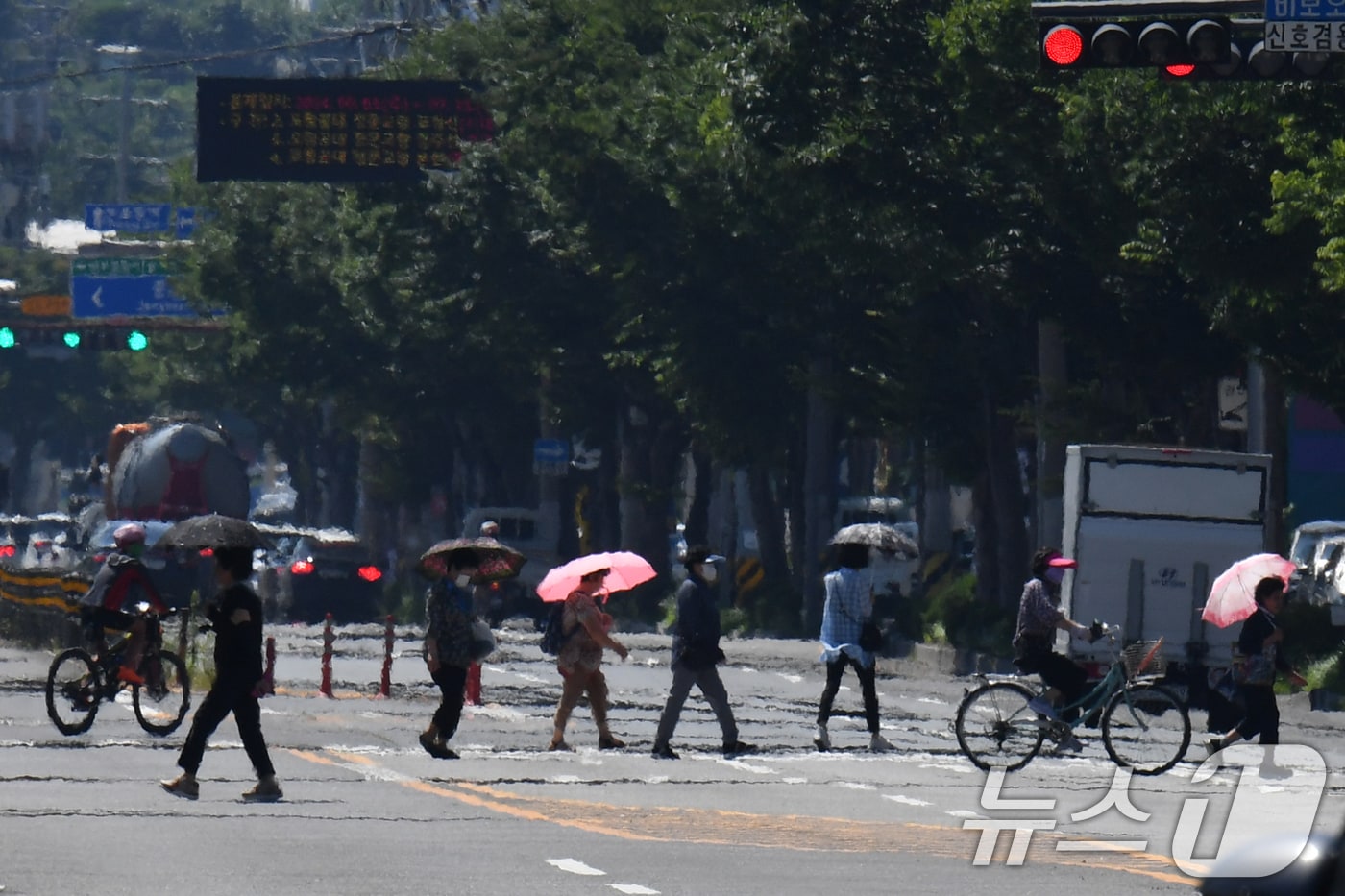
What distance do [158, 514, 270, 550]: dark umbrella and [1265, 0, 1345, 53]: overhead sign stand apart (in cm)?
742

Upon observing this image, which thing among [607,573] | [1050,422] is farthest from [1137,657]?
[1050,422]

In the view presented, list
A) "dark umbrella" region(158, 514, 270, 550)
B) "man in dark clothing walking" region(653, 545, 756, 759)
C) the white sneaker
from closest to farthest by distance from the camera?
the white sneaker, "dark umbrella" region(158, 514, 270, 550), "man in dark clothing walking" region(653, 545, 756, 759)

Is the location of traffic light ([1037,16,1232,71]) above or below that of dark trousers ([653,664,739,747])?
above

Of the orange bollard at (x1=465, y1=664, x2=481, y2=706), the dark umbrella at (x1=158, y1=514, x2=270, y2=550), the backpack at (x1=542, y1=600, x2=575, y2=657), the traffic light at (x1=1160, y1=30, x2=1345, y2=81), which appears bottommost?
the orange bollard at (x1=465, y1=664, x2=481, y2=706)

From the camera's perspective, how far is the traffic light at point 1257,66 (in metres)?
16.3

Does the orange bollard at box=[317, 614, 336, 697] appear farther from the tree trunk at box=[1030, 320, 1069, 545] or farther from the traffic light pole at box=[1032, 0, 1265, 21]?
the traffic light pole at box=[1032, 0, 1265, 21]

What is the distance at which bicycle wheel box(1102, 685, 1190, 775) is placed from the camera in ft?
66.3

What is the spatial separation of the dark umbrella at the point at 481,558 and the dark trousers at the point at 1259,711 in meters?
5.61

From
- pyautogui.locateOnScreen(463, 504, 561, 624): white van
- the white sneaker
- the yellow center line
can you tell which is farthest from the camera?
pyautogui.locateOnScreen(463, 504, 561, 624): white van

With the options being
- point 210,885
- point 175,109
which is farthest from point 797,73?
point 175,109

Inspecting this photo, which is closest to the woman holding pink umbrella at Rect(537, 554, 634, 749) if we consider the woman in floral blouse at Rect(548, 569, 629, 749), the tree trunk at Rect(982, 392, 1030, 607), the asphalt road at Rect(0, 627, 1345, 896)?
the woman in floral blouse at Rect(548, 569, 629, 749)

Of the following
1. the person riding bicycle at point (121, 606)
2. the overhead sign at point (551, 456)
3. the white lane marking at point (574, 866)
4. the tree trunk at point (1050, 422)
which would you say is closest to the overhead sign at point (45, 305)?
the overhead sign at point (551, 456)

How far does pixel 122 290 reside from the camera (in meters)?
75.4

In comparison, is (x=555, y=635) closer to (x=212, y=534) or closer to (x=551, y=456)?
(x=212, y=534)
